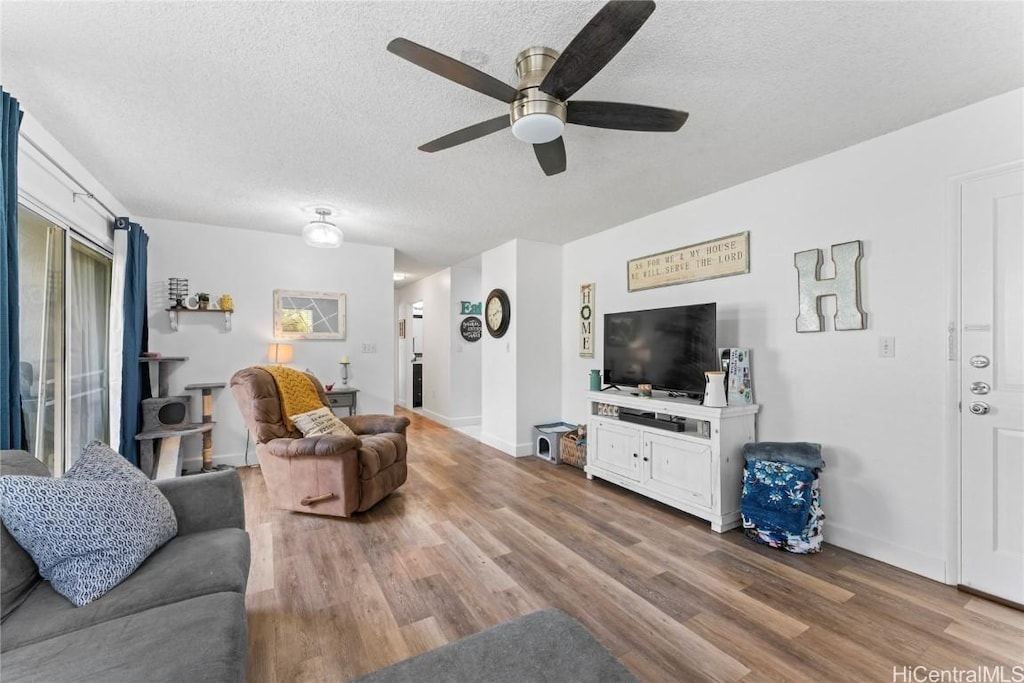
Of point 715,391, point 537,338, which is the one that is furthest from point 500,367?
point 715,391

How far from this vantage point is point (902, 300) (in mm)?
2299

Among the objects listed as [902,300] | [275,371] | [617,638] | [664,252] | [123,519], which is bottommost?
[617,638]

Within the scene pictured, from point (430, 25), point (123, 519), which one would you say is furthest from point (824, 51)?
point (123, 519)

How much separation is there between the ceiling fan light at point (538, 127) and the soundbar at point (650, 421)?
218cm

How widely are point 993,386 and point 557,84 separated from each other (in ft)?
8.16

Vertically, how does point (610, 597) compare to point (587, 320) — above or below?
below

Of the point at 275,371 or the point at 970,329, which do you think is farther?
the point at 275,371

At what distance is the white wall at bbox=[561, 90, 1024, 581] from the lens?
216cm

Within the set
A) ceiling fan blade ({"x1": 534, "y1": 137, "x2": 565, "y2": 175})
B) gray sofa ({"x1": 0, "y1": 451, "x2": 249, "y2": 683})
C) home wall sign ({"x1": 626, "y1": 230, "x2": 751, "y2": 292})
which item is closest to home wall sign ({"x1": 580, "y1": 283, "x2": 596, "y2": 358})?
home wall sign ({"x1": 626, "y1": 230, "x2": 751, "y2": 292})

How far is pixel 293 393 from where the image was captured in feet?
10.9

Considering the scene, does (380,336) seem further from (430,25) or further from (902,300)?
(902,300)

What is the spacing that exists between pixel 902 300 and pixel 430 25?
2729 mm

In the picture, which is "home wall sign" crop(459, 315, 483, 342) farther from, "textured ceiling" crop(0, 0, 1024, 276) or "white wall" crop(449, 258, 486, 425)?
"textured ceiling" crop(0, 0, 1024, 276)

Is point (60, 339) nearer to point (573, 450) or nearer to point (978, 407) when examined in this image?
point (573, 450)
